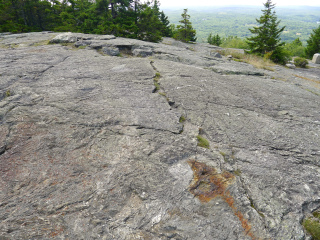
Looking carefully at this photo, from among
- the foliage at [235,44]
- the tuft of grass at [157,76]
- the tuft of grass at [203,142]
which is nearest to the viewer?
the tuft of grass at [203,142]

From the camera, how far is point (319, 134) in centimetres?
433

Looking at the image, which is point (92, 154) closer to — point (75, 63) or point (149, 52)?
point (75, 63)

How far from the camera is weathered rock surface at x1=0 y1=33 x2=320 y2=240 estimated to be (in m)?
2.52

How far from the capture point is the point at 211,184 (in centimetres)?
304

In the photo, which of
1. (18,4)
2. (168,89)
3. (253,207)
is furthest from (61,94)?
(18,4)

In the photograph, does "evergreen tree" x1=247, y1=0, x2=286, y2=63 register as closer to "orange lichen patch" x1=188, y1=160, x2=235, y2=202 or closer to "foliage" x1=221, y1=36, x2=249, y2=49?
"orange lichen patch" x1=188, y1=160, x2=235, y2=202

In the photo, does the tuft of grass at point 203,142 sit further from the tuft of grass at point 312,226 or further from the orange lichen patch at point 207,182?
the tuft of grass at point 312,226

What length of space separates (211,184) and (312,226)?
1376 mm

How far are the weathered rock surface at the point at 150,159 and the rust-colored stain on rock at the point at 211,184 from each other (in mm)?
18

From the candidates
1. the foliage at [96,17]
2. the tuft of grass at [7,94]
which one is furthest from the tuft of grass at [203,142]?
the foliage at [96,17]

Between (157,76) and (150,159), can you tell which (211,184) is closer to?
(150,159)

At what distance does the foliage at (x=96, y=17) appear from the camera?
61.9 ft

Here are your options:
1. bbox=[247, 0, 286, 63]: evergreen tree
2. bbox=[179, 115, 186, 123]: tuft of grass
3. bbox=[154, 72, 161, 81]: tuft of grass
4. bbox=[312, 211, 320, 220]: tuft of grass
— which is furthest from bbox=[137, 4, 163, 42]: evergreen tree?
bbox=[312, 211, 320, 220]: tuft of grass

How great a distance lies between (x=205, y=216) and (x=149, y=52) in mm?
8495
